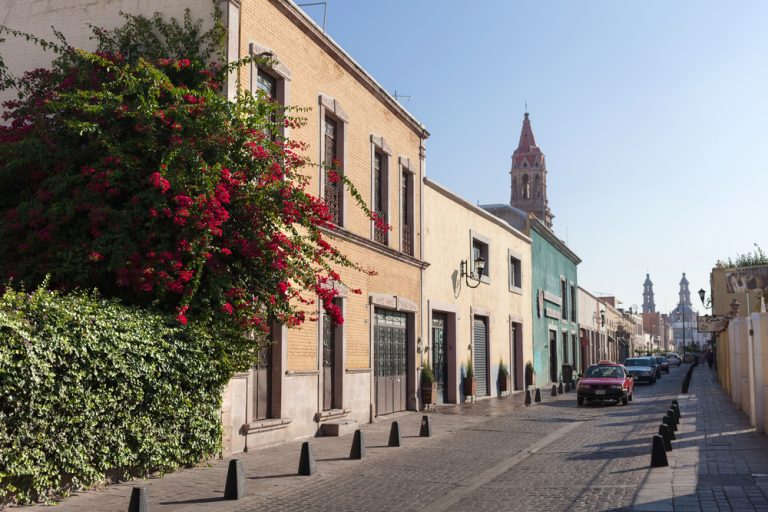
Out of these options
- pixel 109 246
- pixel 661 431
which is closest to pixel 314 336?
pixel 109 246

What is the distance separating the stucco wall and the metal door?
9627mm

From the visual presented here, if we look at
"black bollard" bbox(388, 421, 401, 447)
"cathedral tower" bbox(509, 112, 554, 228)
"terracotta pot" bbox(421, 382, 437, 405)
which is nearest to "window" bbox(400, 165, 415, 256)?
"terracotta pot" bbox(421, 382, 437, 405)

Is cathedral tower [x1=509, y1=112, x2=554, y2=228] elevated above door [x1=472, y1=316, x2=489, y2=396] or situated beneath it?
elevated above

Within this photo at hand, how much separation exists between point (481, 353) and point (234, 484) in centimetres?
2165

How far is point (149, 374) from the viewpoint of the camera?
10.5 meters

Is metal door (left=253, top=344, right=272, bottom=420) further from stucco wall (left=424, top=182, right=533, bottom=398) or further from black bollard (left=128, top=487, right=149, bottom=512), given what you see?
stucco wall (left=424, top=182, right=533, bottom=398)

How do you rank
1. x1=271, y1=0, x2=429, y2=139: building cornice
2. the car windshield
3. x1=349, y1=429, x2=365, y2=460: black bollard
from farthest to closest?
the car windshield
x1=271, y1=0, x2=429, y2=139: building cornice
x1=349, y1=429, x2=365, y2=460: black bollard

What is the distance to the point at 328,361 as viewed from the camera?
58.5 feet

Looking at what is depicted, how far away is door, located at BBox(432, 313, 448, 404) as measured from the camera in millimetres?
25561

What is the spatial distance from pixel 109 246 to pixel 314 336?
614 cm

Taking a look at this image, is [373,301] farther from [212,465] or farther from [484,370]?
[484,370]

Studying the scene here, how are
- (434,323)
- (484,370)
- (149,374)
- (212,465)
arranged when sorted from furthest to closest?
1. (484,370)
2. (434,323)
3. (212,465)
4. (149,374)

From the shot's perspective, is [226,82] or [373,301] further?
[373,301]

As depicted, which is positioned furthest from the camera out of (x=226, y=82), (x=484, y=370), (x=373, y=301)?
(x=484, y=370)
